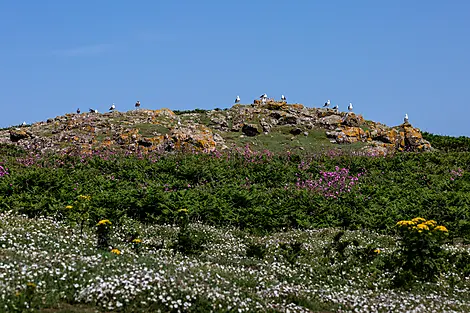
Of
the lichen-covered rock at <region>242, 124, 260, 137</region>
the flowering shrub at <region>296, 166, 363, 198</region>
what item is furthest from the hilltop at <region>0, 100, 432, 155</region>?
the flowering shrub at <region>296, 166, 363, 198</region>

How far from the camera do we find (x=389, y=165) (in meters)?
32.0

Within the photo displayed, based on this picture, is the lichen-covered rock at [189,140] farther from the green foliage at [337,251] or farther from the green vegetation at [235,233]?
the green foliage at [337,251]

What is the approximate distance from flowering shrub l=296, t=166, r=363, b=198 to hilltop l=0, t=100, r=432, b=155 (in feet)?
25.8

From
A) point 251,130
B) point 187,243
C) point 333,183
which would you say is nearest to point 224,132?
point 251,130

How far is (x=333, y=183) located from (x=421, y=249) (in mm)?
13610

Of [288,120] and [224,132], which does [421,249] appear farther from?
[288,120]

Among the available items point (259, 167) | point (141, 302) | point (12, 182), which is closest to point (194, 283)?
point (141, 302)

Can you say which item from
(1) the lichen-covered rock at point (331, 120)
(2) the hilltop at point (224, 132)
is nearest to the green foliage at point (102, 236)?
(2) the hilltop at point (224, 132)

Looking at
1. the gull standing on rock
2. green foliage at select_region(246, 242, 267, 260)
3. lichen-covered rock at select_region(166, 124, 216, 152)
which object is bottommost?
green foliage at select_region(246, 242, 267, 260)

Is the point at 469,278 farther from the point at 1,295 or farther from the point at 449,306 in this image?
the point at 1,295

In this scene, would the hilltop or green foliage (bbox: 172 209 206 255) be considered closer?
Answer: green foliage (bbox: 172 209 206 255)

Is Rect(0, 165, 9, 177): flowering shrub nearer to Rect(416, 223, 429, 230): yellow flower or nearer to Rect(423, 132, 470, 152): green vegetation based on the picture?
Rect(416, 223, 429, 230): yellow flower

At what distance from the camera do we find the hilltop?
34.5 meters

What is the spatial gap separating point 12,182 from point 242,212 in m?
9.81
